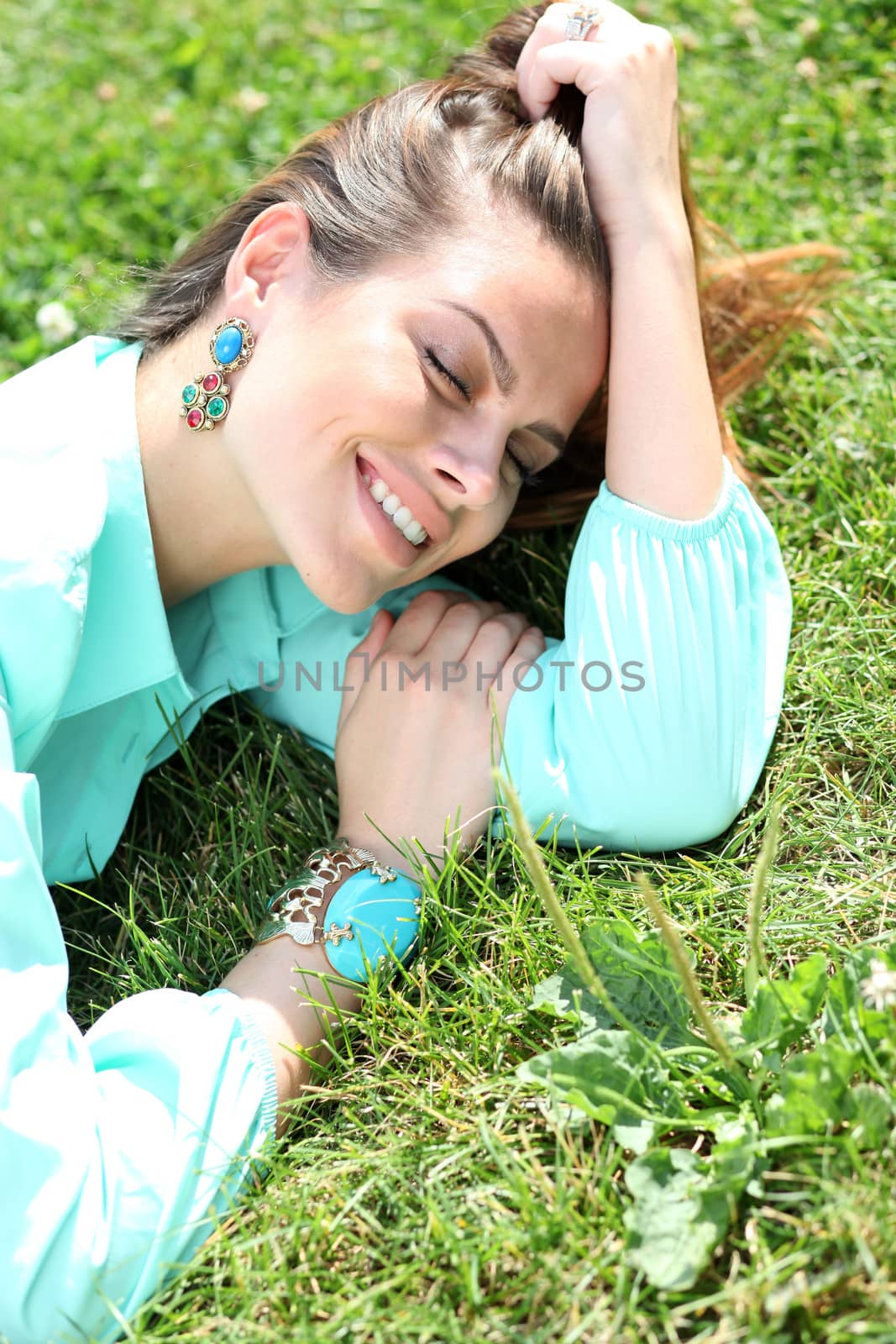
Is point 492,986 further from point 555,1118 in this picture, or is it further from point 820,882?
point 820,882

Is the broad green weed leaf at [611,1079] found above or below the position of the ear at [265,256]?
below

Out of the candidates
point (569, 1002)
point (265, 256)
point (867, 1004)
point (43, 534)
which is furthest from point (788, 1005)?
point (265, 256)

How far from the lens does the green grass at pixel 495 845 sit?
1.80 metres

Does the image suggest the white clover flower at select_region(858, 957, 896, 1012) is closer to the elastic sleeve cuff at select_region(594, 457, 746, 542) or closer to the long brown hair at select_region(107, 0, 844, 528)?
the elastic sleeve cuff at select_region(594, 457, 746, 542)

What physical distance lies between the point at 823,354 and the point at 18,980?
2.76 metres

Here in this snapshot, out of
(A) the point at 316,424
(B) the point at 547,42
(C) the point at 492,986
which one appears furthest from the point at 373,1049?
(B) the point at 547,42

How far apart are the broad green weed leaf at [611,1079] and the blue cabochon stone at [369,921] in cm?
51

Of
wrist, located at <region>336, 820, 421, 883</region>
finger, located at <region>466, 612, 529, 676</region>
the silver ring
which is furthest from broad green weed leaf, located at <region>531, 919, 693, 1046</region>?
the silver ring

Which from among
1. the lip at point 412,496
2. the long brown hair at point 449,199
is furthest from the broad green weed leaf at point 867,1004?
the long brown hair at point 449,199

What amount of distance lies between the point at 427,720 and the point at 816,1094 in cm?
121

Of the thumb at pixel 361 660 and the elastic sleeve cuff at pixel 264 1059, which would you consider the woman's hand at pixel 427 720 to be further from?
the elastic sleeve cuff at pixel 264 1059

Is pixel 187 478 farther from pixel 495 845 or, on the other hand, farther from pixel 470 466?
pixel 495 845

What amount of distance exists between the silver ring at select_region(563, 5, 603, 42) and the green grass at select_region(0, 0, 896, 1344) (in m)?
0.51

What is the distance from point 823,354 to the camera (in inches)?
137
